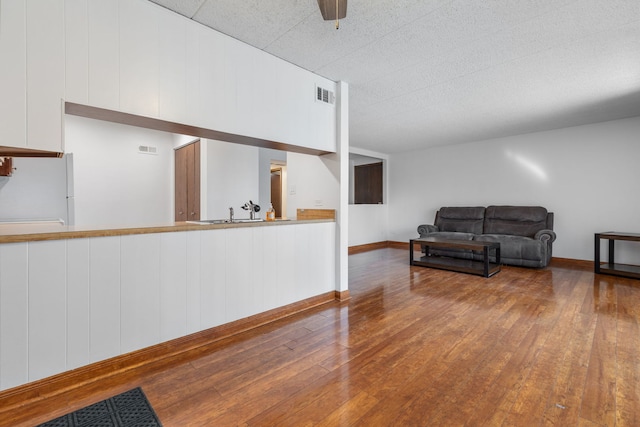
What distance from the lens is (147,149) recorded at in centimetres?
527

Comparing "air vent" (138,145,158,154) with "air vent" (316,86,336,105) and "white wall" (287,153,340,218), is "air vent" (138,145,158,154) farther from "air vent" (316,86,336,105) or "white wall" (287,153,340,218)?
"air vent" (316,86,336,105)

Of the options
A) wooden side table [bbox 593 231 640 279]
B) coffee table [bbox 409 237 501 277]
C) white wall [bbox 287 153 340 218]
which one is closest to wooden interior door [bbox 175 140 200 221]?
white wall [bbox 287 153 340 218]

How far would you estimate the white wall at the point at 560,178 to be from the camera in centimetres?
464

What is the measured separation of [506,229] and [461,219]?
2.81ft

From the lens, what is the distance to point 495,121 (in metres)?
4.73

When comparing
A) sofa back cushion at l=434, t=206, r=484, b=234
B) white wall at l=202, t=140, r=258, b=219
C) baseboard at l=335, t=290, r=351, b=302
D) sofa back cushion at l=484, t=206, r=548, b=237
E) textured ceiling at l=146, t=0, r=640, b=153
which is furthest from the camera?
sofa back cushion at l=434, t=206, r=484, b=234

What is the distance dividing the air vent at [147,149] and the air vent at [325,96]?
12.5 ft

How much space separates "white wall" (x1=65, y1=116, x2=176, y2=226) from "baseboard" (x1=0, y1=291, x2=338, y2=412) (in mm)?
3198

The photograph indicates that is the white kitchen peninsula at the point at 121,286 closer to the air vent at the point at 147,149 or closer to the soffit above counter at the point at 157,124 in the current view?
the soffit above counter at the point at 157,124

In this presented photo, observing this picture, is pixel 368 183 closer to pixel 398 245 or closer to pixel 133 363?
pixel 398 245

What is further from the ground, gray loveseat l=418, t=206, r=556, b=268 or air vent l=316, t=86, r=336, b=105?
air vent l=316, t=86, r=336, b=105

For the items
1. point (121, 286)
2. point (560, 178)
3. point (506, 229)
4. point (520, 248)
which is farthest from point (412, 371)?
point (560, 178)

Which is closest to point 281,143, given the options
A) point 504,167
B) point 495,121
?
point 495,121

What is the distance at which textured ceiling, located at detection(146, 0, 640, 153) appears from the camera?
203 centimetres
